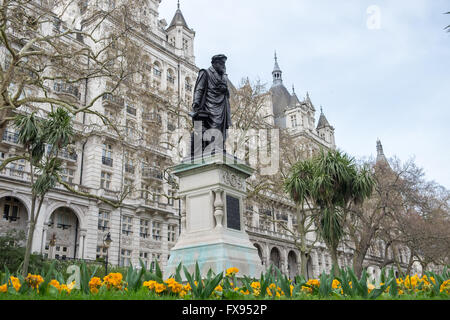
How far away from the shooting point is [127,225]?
3506cm

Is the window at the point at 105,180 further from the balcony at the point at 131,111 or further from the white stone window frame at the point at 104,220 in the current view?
the balcony at the point at 131,111

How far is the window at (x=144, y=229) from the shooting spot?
36250 millimetres

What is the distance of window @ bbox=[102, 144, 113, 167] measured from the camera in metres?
34.9

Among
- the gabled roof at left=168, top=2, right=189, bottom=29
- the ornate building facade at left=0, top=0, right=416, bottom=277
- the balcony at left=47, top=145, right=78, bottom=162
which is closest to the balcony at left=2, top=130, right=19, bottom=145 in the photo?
the ornate building facade at left=0, top=0, right=416, bottom=277

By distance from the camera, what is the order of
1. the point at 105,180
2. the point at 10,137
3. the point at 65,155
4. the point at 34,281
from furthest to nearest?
the point at 105,180 < the point at 65,155 < the point at 10,137 < the point at 34,281

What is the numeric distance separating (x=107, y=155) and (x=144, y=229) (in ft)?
24.4

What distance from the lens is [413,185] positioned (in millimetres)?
28891

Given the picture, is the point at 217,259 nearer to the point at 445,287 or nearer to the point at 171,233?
the point at 445,287

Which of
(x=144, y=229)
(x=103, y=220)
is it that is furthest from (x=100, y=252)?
(x=144, y=229)

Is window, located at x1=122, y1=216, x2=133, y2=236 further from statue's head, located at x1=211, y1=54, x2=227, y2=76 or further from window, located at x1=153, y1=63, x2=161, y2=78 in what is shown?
statue's head, located at x1=211, y1=54, x2=227, y2=76

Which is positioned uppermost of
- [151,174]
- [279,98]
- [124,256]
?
[279,98]

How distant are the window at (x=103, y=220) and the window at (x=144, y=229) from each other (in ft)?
11.3

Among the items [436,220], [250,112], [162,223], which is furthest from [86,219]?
[436,220]

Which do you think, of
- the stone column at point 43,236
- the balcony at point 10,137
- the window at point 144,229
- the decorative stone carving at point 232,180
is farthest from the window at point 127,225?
the decorative stone carving at point 232,180
